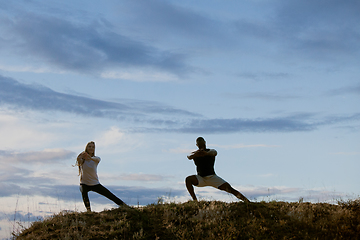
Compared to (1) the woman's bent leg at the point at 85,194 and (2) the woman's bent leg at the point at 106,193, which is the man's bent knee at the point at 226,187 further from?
(1) the woman's bent leg at the point at 85,194

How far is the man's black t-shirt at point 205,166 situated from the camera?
12805 millimetres

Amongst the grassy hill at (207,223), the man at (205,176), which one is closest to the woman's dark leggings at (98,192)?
the grassy hill at (207,223)

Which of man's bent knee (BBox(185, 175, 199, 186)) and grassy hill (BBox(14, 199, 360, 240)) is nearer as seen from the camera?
grassy hill (BBox(14, 199, 360, 240))

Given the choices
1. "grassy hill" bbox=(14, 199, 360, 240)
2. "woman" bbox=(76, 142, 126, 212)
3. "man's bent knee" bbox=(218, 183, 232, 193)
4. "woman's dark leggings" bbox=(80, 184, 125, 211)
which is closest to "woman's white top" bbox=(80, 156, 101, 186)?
"woman" bbox=(76, 142, 126, 212)

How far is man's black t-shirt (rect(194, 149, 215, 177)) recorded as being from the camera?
12805 mm

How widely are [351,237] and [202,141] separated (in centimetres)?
604

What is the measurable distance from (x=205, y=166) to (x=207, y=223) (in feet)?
8.87

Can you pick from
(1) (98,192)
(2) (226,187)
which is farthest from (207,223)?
(1) (98,192)

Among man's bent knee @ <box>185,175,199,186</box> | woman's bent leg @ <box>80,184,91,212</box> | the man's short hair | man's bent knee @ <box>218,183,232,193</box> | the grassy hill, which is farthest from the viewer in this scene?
the man's short hair

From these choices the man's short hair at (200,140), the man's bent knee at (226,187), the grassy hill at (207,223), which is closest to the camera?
the grassy hill at (207,223)

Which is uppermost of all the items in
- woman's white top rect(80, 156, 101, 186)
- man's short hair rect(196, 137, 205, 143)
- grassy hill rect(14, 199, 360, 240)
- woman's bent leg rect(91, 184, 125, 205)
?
man's short hair rect(196, 137, 205, 143)

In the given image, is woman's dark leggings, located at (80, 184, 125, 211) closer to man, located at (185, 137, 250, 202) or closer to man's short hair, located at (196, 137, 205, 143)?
man, located at (185, 137, 250, 202)

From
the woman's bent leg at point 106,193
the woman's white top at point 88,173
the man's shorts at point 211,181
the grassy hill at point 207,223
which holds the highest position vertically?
the woman's white top at point 88,173

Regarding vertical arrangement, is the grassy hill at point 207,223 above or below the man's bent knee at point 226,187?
below
